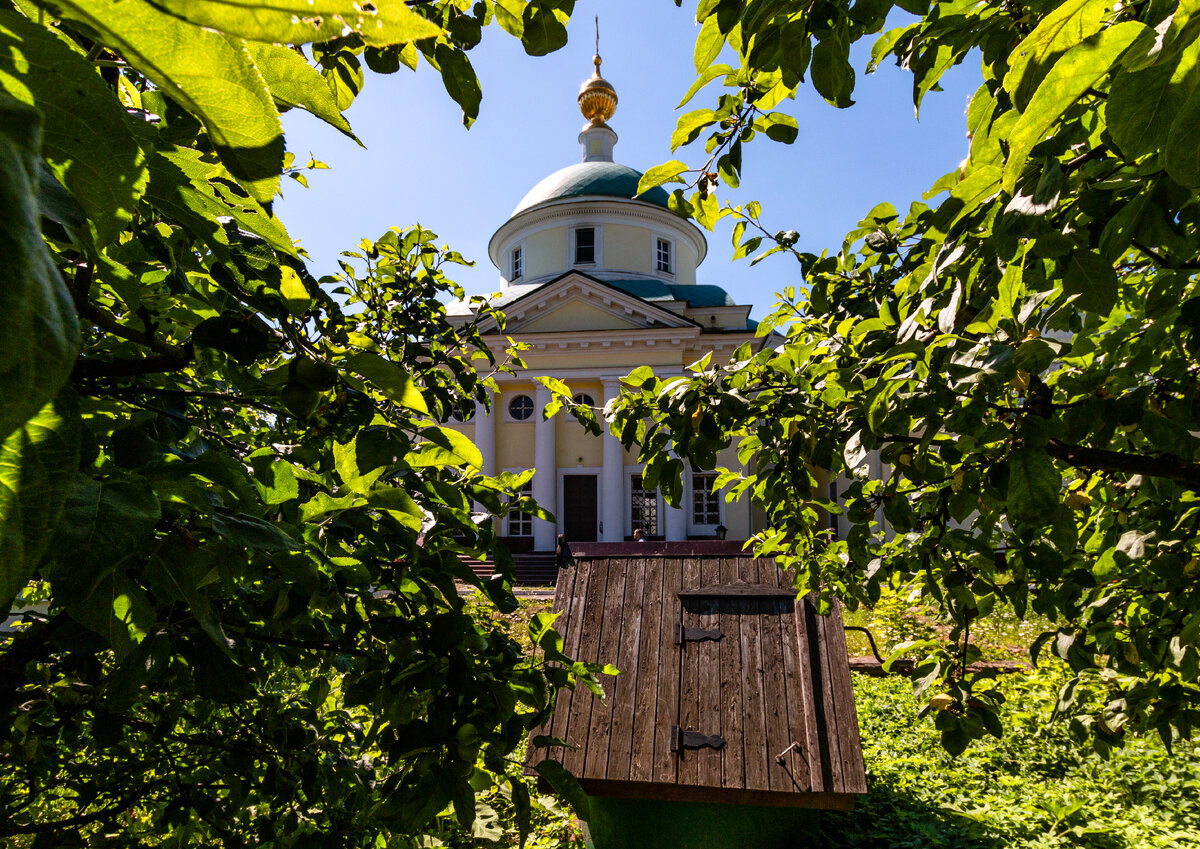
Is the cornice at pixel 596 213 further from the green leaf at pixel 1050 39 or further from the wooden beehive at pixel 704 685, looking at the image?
the green leaf at pixel 1050 39

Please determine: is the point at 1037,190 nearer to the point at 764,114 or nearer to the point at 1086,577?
the point at 764,114

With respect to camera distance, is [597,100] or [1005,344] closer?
[1005,344]

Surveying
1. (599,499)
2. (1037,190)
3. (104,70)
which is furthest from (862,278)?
(599,499)

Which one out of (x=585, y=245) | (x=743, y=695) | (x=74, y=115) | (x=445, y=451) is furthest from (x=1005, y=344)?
(x=585, y=245)

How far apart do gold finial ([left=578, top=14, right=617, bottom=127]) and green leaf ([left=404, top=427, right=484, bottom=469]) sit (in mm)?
30547

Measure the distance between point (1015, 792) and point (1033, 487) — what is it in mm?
6847

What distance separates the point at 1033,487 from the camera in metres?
1.62

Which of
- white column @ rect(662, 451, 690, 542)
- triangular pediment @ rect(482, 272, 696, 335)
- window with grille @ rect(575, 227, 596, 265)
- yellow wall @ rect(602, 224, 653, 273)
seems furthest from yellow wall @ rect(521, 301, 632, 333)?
white column @ rect(662, 451, 690, 542)

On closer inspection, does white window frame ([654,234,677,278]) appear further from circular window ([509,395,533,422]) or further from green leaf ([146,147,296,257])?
green leaf ([146,147,296,257])

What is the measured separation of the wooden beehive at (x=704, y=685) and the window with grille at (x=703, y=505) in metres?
16.8

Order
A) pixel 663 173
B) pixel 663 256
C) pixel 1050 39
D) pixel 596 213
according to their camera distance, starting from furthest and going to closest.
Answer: pixel 663 256 → pixel 596 213 → pixel 663 173 → pixel 1050 39

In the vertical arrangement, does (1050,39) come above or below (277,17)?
above

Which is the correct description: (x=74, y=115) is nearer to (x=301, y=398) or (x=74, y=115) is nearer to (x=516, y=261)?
(x=301, y=398)

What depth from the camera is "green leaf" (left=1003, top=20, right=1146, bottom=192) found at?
779mm
